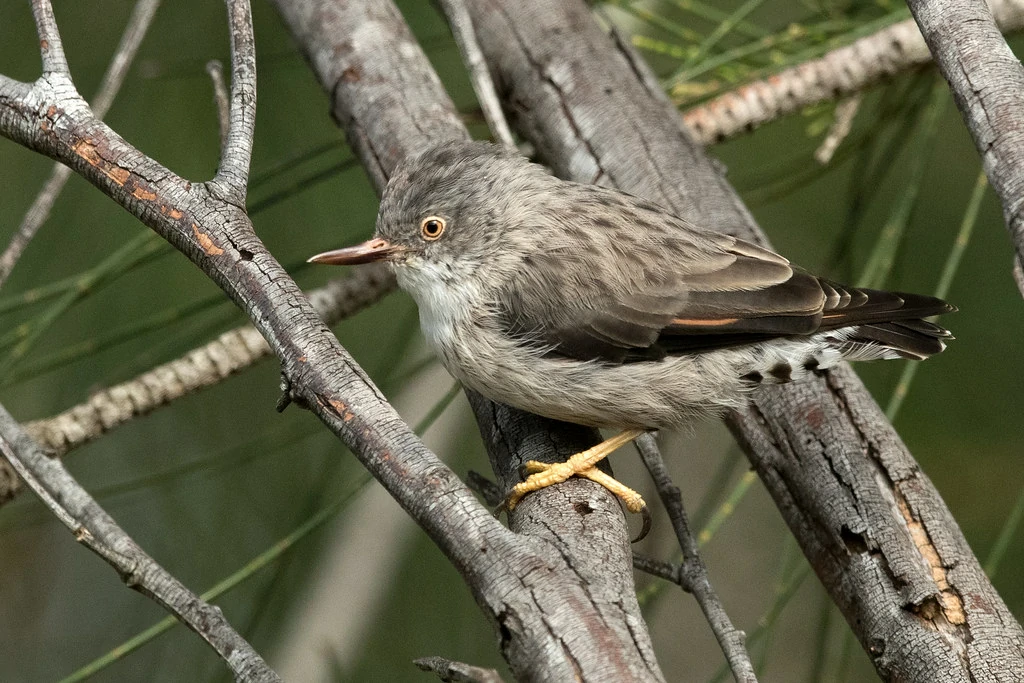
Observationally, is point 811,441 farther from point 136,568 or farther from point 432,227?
point 136,568

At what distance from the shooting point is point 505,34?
4.23 meters

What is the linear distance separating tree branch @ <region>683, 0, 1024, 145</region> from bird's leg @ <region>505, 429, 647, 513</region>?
1645 millimetres

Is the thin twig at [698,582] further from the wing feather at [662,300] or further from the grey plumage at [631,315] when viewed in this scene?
the wing feather at [662,300]

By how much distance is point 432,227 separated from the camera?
3.61 metres

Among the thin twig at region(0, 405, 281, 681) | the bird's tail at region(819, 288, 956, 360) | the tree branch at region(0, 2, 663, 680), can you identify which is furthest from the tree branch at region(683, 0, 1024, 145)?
the thin twig at region(0, 405, 281, 681)

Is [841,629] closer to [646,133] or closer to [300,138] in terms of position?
[646,133]

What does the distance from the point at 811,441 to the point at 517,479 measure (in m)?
0.90

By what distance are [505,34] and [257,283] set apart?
2151 millimetres

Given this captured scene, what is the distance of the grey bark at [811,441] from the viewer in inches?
105

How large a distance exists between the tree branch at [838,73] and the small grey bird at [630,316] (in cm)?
101

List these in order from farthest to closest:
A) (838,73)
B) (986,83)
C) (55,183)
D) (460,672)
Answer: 1. (838,73)
2. (55,183)
3. (986,83)
4. (460,672)

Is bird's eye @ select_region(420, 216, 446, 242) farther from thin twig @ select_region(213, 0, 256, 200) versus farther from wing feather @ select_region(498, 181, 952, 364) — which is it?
thin twig @ select_region(213, 0, 256, 200)

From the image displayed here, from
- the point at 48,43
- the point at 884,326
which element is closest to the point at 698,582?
the point at 884,326

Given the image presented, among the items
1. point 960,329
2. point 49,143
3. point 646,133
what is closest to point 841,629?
point 960,329
